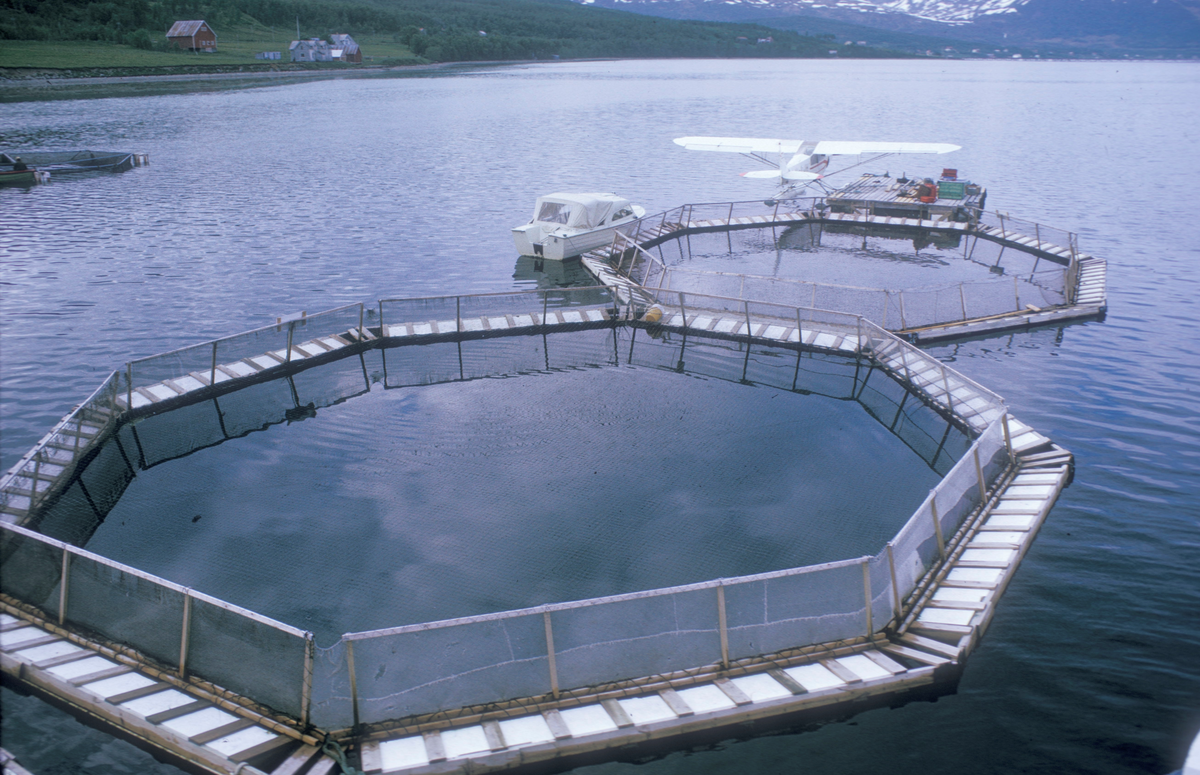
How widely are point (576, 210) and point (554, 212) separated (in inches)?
66.7

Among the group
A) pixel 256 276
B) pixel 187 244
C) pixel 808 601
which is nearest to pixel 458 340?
pixel 256 276

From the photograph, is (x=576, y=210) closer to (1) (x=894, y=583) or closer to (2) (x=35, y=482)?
(2) (x=35, y=482)

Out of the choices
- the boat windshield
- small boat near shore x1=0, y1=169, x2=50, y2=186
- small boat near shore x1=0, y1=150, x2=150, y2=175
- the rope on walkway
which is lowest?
the rope on walkway

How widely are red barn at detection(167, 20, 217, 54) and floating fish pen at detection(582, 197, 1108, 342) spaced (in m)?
155

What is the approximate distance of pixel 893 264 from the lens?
45.1 m

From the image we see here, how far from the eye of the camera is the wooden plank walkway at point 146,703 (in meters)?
11.0

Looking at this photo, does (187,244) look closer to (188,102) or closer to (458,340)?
(458,340)

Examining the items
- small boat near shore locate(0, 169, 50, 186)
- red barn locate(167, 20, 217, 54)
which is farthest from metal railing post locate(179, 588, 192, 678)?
red barn locate(167, 20, 217, 54)

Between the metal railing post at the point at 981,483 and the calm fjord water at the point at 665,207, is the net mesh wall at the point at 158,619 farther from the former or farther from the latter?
the metal railing post at the point at 981,483

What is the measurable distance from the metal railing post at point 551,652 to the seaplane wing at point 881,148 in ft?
186

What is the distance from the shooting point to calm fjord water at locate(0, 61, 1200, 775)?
12.8 metres

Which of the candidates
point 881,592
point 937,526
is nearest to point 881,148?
point 937,526

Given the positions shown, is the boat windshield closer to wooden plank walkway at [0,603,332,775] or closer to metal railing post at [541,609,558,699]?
wooden plank walkway at [0,603,332,775]

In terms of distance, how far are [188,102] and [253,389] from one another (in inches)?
4901
